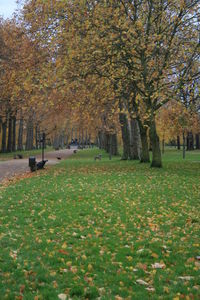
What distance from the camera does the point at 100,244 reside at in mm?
7047

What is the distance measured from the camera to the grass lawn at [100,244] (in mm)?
4992

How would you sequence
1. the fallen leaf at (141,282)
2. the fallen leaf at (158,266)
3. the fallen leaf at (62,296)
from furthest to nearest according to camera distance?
the fallen leaf at (158,266) < the fallen leaf at (141,282) < the fallen leaf at (62,296)

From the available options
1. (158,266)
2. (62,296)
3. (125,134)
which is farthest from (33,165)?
(62,296)

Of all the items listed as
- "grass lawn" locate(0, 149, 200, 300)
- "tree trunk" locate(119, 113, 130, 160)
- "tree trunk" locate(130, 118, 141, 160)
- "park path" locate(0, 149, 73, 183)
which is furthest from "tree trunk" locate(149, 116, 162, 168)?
"grass lawn" locate(0, 149, 200, 300)

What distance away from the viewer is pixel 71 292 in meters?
4.85

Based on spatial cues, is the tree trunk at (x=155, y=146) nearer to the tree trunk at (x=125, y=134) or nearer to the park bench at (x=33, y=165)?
the park bench at (x=33, y=165)

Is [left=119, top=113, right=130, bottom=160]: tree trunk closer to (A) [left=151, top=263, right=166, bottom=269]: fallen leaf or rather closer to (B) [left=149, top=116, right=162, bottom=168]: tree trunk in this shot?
(B) [left=149, top=116, right=162, bottom=168]: tree trunk

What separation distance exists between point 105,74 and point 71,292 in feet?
55.7

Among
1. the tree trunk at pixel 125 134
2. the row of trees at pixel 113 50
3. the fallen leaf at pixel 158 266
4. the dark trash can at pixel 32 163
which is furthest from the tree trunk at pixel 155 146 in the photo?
the fallen leaf at pixel 158 266

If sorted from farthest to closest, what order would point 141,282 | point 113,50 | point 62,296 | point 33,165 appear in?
1. point 33,165
2. point 113,50
3. point 141,282
4. point 62,296

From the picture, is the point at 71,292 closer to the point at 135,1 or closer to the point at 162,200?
the point at 162,200

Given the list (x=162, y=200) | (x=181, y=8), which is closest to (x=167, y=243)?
(x=162, y=200)

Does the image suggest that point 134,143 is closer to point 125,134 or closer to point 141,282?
point 125,134

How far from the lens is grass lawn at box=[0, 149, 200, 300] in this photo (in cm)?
499
